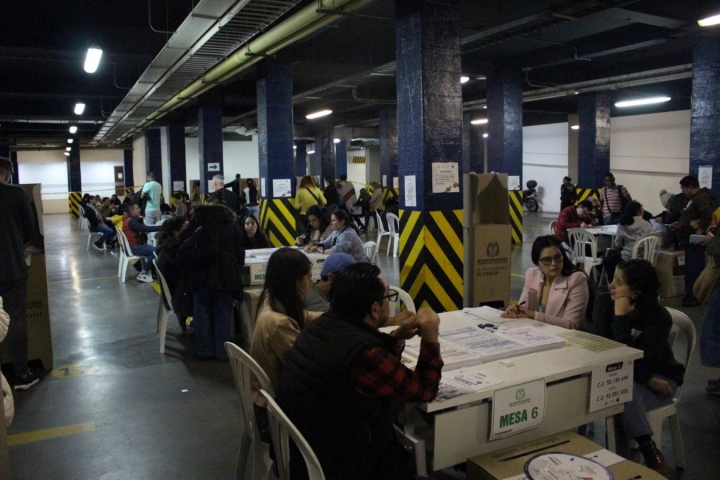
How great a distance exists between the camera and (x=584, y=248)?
684 cm

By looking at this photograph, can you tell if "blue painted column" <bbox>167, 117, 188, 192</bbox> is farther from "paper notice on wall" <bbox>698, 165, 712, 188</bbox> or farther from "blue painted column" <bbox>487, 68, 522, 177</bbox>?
"paper notice on wall" <bbox>698, 165, 712, 188</bbox>

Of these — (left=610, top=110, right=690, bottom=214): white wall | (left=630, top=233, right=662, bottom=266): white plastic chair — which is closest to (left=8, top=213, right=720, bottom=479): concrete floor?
(left=630, top=233, right=662, bottom=266): white plastic chair

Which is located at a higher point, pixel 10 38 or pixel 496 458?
pixel 10 38

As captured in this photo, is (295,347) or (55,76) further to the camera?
→ (55,76)

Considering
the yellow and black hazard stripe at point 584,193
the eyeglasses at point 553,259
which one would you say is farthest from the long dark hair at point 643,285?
the yellow and black hazard stripe at point 584,193

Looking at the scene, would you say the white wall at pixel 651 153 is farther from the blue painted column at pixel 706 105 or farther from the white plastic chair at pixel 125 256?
the white plastic chair at pixel 125 256

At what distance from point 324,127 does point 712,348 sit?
17421 mm

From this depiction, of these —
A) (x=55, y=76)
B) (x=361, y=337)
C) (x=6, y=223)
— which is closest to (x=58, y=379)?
(x=6, y=223)

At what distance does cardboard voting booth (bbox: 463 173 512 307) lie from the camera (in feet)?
16.1

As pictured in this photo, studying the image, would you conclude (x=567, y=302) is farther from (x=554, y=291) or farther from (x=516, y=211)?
(x=516, y=211)

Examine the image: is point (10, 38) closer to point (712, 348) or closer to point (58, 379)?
point (58, 379)

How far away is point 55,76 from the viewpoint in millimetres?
11953

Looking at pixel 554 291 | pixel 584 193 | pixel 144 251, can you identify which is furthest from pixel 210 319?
pixel 584 193

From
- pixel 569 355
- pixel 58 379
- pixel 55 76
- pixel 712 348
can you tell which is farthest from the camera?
pixel 55 76
